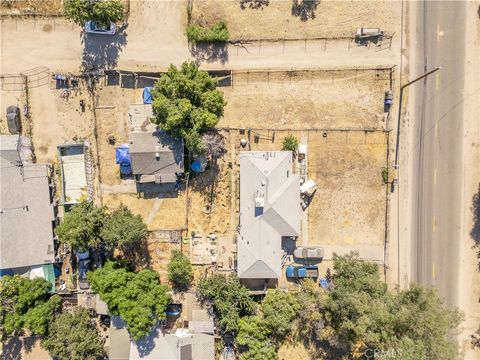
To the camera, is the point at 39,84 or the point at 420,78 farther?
the point at 39,84

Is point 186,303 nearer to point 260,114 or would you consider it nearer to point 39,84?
point 260,114

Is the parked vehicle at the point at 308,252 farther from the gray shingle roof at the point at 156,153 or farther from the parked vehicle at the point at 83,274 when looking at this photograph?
the parked vehicle at the point at 83,274

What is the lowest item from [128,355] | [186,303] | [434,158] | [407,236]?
[128,355]

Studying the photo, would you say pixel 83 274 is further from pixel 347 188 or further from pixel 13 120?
pixel 347 188

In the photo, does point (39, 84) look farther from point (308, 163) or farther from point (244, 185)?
point (308, 163)

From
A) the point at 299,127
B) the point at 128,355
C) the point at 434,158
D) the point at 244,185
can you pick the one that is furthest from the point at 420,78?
the point at 128,355

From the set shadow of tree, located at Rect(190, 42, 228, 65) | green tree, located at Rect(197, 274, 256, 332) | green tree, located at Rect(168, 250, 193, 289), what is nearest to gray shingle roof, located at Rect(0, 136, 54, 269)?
green tree, located at Rect(168, 250, 193, 289)

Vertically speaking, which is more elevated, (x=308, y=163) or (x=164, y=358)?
(x=308, y=163)
